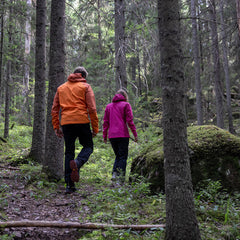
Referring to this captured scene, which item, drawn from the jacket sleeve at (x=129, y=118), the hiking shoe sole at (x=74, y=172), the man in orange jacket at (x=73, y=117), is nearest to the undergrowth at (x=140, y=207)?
the hiking shoe sole at (x=74, y=172)

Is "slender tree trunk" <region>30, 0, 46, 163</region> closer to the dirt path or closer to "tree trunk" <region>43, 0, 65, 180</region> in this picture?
"tree trunk" <region>43, 0, 65, 180</region>

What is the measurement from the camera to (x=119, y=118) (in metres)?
6.00

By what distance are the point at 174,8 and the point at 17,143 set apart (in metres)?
10.6

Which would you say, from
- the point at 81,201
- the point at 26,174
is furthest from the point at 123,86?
the point at 81,201

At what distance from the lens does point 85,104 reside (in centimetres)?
480

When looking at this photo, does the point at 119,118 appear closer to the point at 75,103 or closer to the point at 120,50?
the point at 75,103

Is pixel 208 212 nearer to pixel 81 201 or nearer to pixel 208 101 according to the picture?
pixel 81 201

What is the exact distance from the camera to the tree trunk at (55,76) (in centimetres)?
532

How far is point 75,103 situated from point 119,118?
1.62 meters

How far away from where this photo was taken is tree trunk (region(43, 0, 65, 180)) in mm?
5320

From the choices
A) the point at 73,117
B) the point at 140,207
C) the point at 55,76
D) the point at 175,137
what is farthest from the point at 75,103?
the point at 175,137

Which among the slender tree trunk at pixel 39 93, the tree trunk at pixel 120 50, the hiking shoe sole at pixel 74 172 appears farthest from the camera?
the tree trunk at pixel 120 50

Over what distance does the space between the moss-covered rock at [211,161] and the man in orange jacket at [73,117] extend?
4.74ft

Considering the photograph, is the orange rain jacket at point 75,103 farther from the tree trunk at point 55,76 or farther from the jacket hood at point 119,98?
the jacket hood at point 119,98
